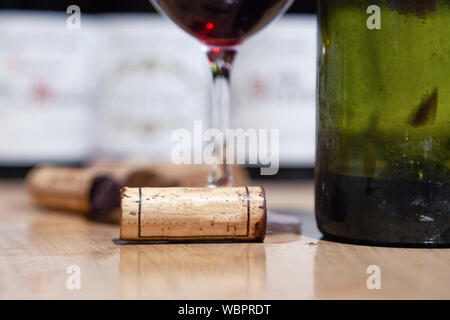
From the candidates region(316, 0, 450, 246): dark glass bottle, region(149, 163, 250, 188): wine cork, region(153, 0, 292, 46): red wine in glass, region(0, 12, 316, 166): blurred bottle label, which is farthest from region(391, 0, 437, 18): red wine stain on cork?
region(0, 12, 316, 166): blurred bottle label

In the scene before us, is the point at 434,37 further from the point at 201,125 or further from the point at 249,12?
the point at 201,125

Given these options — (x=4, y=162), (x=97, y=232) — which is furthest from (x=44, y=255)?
(x=4, y=162)

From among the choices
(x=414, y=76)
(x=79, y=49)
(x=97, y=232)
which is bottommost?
(x=97, y=232)

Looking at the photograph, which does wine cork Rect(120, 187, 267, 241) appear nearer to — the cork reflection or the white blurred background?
the cork reflection

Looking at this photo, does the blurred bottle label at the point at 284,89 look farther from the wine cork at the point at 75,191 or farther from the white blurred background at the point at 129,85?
the wine cork at the point at 75,191

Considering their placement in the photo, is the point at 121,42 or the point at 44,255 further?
the point at 121,42
